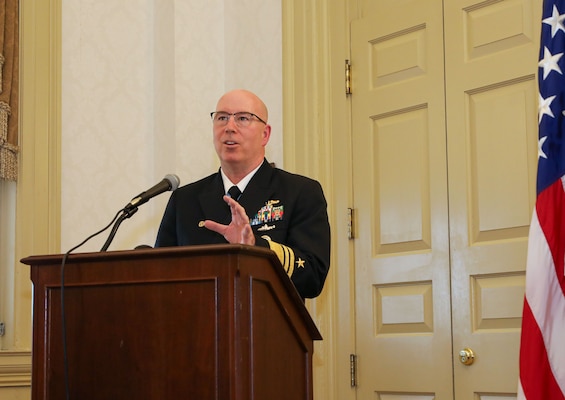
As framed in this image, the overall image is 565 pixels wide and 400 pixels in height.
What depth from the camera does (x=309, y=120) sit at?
170 inches

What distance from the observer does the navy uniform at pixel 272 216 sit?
2867 mm

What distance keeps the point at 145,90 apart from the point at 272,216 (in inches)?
71.4

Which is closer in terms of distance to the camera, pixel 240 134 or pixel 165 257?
pixel 165 257

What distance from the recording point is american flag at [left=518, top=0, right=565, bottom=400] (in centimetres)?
287

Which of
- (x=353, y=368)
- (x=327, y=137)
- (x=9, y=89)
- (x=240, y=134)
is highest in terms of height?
(x=9, y=89)

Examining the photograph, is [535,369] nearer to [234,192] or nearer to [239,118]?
[234,192]

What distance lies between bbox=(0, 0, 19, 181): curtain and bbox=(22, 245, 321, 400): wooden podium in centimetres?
187

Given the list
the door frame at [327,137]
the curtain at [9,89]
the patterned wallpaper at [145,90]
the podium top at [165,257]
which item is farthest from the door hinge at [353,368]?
the curtain at [9,89]

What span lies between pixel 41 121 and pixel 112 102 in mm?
379

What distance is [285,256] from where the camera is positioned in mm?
2715

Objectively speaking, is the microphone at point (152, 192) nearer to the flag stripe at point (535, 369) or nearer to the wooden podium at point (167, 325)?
the wooden podium at point (167, 325)

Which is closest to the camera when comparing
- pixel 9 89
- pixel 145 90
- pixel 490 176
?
pixel 490 176

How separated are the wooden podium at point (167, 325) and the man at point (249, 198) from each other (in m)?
0.58

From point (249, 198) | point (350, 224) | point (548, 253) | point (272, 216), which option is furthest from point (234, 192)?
point (350, 224)
